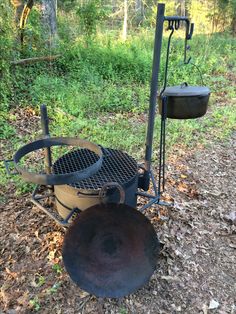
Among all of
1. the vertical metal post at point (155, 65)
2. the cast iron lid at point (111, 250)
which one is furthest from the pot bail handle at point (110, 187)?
the vertical metal post at point (155, 65)

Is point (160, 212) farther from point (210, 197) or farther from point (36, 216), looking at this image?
point (36, 216)

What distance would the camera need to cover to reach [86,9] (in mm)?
7191

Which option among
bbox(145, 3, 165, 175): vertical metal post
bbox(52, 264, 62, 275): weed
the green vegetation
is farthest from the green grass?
bbox(145, 3, 165, 175): vertical metal post

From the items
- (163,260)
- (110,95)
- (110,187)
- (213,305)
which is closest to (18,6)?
(110,95)

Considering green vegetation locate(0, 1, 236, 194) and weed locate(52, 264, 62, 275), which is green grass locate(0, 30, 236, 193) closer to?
green vegetation locate(0, 1, 236, 194)

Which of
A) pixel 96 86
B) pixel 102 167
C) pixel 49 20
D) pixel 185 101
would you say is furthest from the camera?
pixel 49 20

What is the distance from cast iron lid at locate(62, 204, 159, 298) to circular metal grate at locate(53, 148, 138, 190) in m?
0.29

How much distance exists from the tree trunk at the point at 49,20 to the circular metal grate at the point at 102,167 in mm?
4577

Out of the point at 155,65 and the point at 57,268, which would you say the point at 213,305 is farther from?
the point at 155,65

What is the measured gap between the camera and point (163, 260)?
7.52ft

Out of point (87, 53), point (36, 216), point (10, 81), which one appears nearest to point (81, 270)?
point (36, 216)

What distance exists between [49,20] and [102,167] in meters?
5.39

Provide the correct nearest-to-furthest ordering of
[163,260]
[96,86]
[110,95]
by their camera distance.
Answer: [163,260]
[110,95]
[96,86]

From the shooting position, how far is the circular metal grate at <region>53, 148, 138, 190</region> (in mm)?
2209
